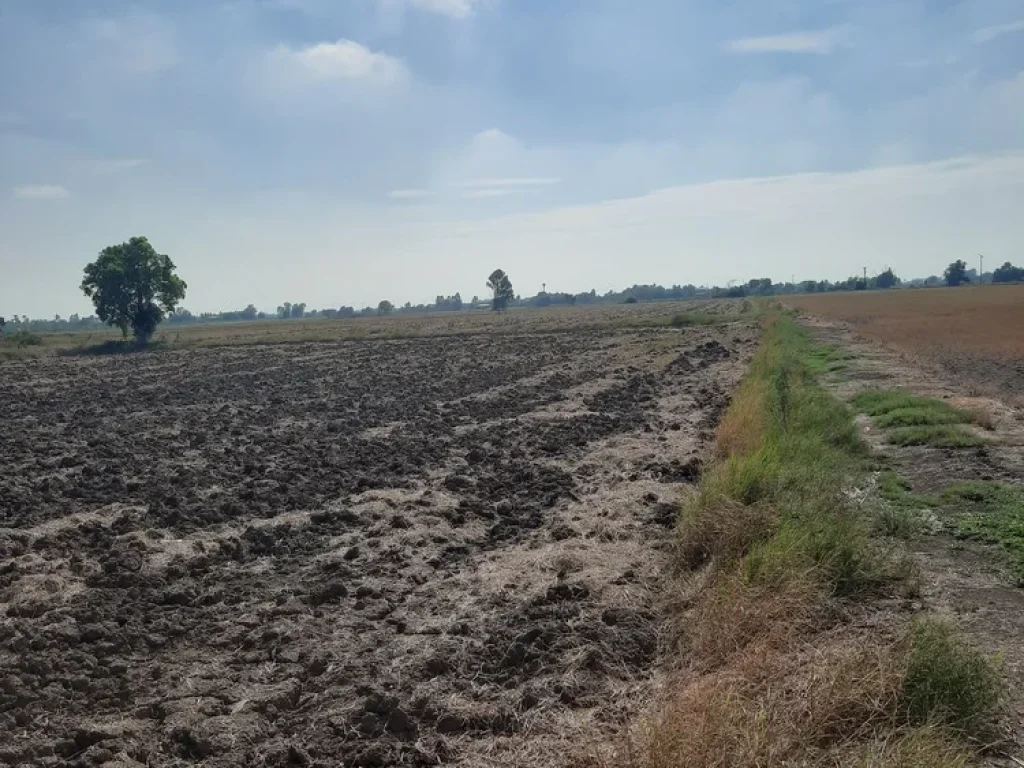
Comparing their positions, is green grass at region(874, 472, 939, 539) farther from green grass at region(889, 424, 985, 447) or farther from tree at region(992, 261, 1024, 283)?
tree at region(992, 261, 1024, 283)

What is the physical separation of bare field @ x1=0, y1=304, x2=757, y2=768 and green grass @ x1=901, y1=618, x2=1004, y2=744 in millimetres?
1671

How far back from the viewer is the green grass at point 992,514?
8.37 meters

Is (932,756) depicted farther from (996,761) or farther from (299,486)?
(299,486)

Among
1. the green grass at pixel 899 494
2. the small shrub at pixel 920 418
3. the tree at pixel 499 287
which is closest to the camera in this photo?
the green grass at pixel 899 494

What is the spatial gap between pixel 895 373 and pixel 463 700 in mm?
22900

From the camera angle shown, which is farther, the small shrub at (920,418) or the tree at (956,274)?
the tree at (956,274)

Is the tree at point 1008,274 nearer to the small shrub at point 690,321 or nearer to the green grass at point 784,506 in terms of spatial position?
the small shrub at point 690,321

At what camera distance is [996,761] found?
15.1ft

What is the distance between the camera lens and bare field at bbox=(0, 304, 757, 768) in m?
5.45

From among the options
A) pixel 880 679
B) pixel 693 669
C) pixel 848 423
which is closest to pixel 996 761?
pixel 880 679

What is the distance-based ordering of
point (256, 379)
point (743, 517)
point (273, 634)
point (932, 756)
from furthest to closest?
point (256, 379) < point (743, 517) < point (273, 634) < point (932, 756)

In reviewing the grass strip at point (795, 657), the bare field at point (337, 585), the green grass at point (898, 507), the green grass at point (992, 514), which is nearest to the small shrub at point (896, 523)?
the green grass at point (898, 507)

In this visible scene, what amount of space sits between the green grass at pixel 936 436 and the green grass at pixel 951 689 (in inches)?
366

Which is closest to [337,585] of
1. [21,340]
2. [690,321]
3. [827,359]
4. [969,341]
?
[827,359]
